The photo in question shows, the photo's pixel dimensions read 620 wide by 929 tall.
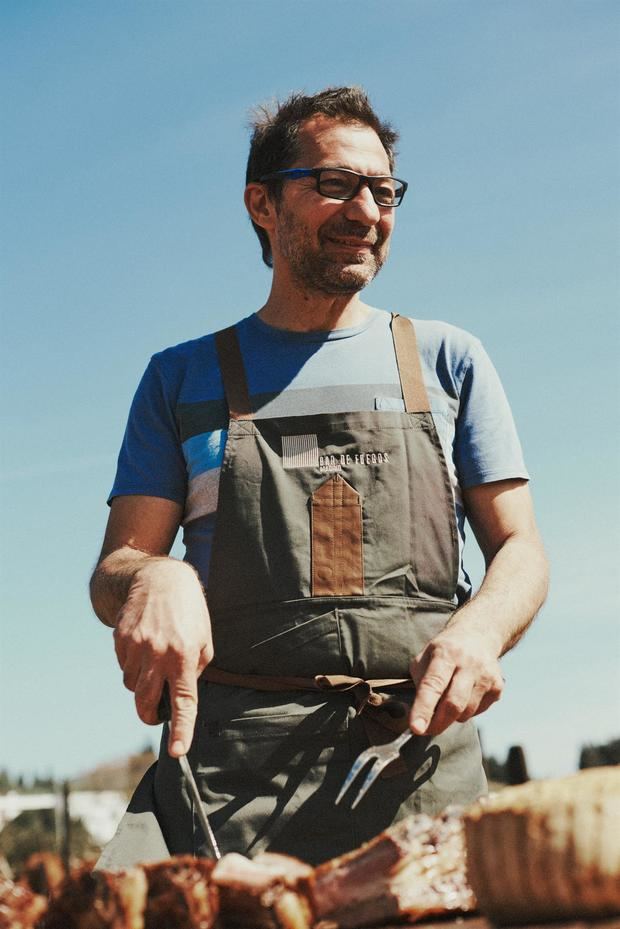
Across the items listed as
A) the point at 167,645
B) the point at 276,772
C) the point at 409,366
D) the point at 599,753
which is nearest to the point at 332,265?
the point at 409,366

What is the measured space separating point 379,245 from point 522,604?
1.14 metres

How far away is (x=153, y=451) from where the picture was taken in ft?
10.2

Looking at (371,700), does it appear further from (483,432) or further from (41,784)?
(41,784)

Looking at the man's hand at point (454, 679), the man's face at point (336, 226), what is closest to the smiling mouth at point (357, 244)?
the man's face at point (336, 226)

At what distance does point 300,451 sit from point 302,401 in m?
0.15

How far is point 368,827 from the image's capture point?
2594 mm

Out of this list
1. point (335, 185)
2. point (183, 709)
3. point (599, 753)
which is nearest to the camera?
point (183, 709)

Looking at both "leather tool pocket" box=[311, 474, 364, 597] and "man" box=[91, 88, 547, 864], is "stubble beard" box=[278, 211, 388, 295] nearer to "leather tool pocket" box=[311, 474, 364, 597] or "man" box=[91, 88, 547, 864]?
"man" box=[91, 88, 547, 864]

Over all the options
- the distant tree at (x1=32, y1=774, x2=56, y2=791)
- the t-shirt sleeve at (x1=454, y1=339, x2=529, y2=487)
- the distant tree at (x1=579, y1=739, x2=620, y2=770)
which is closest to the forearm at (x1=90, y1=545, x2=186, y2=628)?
the t-shirt sleeve at (x1=454, y1=339, x2=529, y2=487)

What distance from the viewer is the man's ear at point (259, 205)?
11.7ft

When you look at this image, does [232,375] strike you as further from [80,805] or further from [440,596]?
[80,805]

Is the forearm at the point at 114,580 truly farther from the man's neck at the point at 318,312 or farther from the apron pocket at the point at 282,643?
the man's neck at the point at 318,312

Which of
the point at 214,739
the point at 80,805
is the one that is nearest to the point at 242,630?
the point at 214,739

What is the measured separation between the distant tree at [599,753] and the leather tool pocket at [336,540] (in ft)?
41.7
